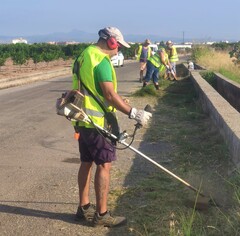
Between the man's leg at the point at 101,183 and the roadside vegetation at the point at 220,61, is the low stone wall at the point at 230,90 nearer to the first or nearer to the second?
the roadside vegetation at the point at 220,61

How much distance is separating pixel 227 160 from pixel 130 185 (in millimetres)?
1388

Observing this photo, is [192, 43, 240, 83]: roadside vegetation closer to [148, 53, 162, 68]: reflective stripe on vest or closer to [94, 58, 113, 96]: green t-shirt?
[148, 53, 162, 68]: reflective stripe on vest

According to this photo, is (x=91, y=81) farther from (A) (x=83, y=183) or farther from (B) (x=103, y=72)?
(A) (x=83, y=183)

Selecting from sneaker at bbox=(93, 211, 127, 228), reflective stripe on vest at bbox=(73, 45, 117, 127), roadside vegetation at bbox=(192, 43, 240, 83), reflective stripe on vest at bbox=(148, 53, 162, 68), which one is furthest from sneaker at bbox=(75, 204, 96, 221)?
roadside vegetation at bbox=(192, 43, 240, 83)

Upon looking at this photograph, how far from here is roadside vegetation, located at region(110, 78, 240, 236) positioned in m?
4.34

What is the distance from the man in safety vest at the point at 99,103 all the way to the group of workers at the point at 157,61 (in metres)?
11.7

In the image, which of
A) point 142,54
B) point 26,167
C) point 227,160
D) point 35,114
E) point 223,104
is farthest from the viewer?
point 142,54

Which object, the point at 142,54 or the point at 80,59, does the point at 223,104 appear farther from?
the point at 142,54

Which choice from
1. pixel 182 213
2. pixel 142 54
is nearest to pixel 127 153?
pixel 182 213

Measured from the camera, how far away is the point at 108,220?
4.55m

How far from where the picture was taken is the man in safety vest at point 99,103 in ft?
14.2

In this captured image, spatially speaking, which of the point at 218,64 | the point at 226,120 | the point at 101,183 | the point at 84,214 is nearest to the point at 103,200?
the point at 101,183

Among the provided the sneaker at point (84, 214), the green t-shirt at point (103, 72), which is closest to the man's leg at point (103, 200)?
the sneaker at point (84, 214)

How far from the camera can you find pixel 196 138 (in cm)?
828
